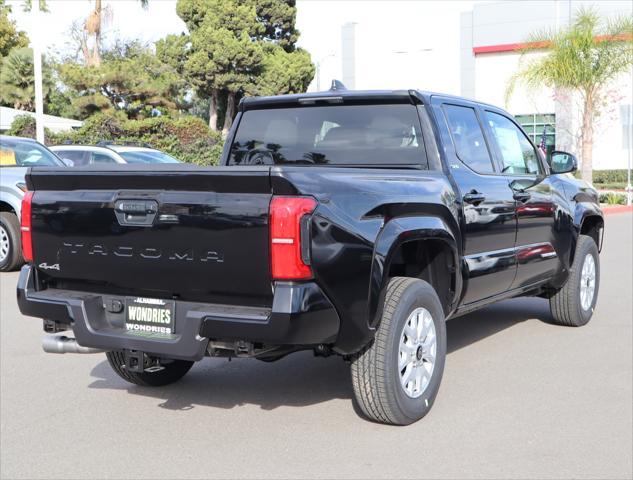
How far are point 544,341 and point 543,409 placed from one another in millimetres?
2077

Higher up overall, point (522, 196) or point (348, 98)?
point (348, 98)

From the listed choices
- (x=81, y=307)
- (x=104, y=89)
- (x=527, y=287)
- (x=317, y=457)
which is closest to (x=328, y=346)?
(x=317, y=457)

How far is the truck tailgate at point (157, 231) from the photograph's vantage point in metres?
4.22

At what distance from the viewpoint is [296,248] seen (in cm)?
412

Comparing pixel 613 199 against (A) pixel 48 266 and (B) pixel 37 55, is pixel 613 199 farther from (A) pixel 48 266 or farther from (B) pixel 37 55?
(A) pixel 48 266

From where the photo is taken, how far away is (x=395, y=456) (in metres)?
4.48

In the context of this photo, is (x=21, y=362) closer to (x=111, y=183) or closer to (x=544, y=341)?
(x=111, y=183)

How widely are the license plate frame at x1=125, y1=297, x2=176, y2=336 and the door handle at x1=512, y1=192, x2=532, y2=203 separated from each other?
10.0ft

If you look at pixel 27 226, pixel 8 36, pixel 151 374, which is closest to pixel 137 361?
pixel 27 226

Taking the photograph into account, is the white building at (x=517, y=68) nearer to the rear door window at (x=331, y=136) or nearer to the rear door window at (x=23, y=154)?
the rear door window at (x=23, y=154)

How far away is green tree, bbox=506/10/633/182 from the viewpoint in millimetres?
26797

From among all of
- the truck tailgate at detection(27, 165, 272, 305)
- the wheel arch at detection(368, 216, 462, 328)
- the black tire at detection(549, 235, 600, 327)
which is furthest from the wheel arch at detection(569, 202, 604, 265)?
the truck tailgate at detection(27, 165, 272, 305)

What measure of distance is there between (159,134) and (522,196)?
86.0 feet

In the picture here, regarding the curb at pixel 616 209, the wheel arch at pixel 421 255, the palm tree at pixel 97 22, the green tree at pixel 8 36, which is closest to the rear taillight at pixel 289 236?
the wheel arch at pixel 421 255
